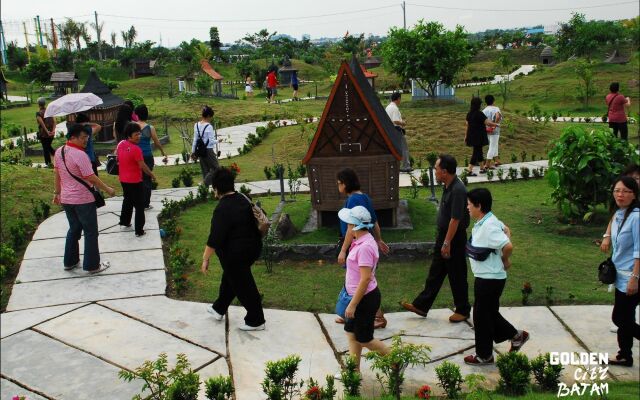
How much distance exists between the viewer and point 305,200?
36.5 feet

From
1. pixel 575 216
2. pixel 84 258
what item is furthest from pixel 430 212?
pixel 84 258

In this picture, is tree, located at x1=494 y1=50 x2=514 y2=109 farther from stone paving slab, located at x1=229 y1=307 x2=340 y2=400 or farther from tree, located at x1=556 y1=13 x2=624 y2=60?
stone paving slab, located at x1=229 y1=307 x2=340 y2=400

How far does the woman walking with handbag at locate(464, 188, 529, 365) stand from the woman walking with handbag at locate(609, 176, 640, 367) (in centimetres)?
84

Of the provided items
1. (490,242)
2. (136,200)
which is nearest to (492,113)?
(136,200)

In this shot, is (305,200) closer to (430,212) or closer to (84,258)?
(430,212)

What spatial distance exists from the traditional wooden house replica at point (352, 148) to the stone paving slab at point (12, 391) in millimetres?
4654

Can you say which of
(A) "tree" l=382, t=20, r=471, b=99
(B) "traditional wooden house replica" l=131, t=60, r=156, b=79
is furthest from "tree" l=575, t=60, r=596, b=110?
(B) "traditional wooden house replica" l=131, t=60, r=156, b=79

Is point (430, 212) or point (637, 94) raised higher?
point (637, 94)

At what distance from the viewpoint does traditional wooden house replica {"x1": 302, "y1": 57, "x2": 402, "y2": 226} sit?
27.8 feet

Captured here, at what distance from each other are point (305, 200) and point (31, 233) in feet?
13.9

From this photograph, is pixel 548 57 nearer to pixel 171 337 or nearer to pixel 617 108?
pixel 617 108

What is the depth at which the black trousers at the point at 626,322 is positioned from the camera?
5191mm

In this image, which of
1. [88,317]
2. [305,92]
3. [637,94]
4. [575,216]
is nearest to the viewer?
[88,317]

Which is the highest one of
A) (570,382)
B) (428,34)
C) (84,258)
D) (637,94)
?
(428,34)
